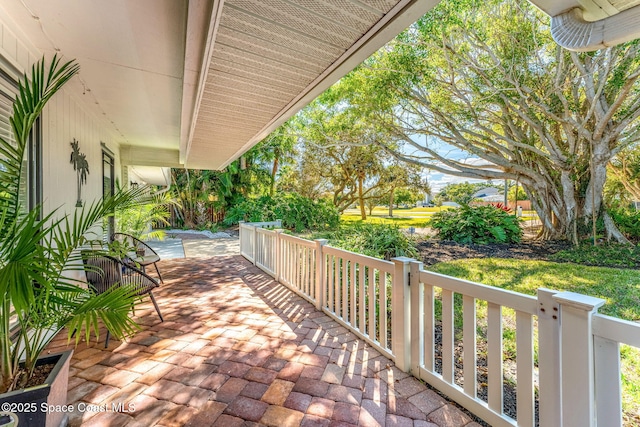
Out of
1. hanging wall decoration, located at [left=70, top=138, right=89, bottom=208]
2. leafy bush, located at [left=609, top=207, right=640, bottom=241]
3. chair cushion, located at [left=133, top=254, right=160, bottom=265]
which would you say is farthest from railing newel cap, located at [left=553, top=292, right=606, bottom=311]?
leafy bush, located at [left=609, top=207, right=640, bottom=241]

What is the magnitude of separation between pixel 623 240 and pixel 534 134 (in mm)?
3725

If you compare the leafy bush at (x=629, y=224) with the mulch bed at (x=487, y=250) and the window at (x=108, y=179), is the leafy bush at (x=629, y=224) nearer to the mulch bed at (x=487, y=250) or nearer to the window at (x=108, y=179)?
the mulch bed at (x=487, y=250)

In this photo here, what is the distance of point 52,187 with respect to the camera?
9.06 ft

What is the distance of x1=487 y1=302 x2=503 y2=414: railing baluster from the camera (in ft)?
5.44

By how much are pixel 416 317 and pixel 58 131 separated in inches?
155

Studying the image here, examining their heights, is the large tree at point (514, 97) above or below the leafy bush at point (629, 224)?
above

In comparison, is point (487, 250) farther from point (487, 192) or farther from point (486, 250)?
point (487, 192)

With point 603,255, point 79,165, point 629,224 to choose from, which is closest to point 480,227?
point 603,255

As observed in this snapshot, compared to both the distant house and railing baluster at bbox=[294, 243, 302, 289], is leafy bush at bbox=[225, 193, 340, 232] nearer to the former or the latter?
railing baluster at bbox=[294, 243, 302, 289]

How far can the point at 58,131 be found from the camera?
9.70 feet

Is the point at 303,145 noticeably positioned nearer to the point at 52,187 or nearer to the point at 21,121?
the point at 52,187

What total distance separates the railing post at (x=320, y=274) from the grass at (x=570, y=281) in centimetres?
197

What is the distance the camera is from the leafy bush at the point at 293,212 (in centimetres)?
970

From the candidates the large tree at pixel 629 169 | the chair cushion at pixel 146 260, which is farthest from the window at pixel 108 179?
the large tree at pixel 629 169
